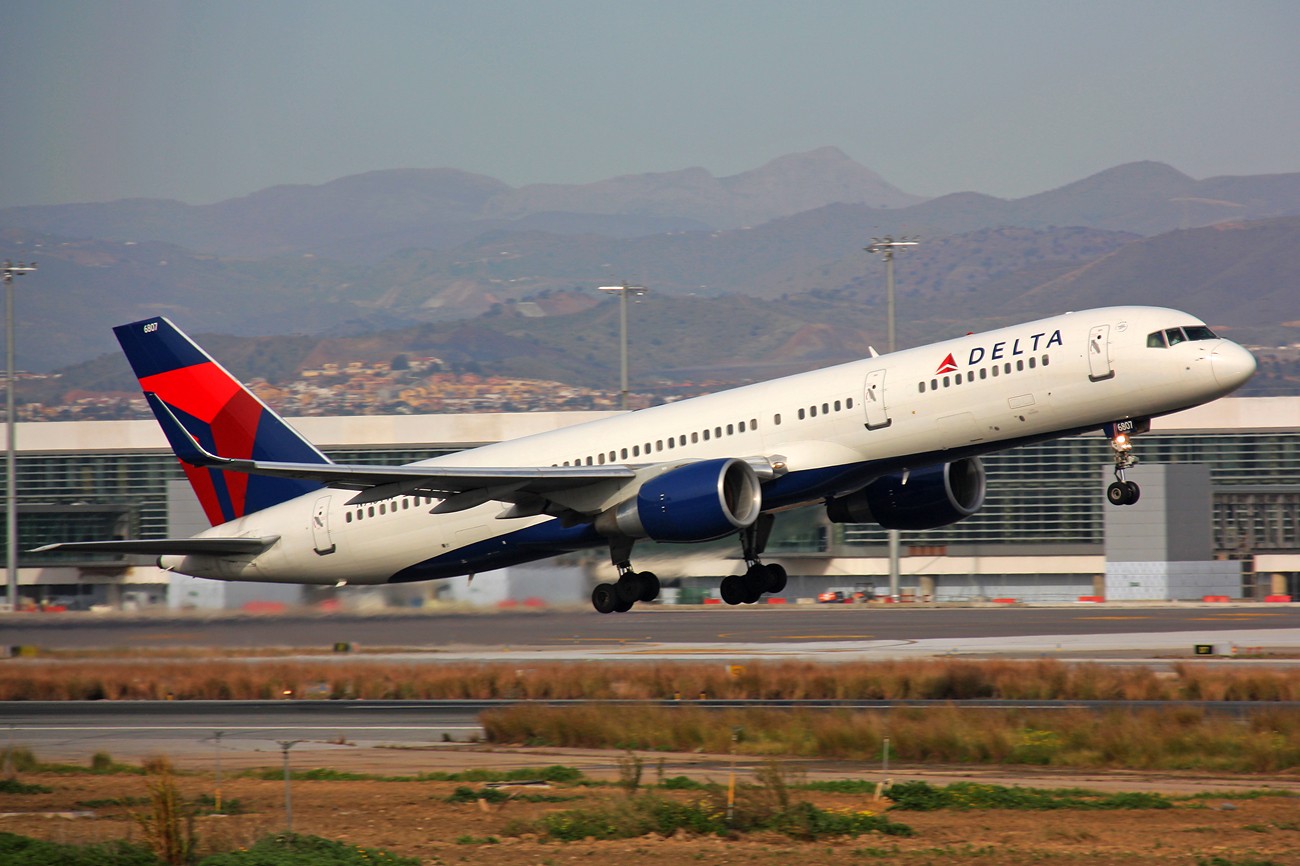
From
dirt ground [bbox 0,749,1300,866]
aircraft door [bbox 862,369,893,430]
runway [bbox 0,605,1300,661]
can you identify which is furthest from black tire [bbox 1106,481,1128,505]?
runway [bbox 0,605,1300,661]

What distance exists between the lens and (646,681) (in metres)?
40.7

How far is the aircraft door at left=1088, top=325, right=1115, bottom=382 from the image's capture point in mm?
29766

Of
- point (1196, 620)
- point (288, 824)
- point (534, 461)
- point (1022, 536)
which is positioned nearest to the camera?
point (288, 824)

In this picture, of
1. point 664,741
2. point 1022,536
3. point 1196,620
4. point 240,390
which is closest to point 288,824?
point 664,741

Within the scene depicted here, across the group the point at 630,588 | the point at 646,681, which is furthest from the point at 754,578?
the point at 646,681

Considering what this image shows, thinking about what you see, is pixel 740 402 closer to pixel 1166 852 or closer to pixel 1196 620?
pixel 1166 852

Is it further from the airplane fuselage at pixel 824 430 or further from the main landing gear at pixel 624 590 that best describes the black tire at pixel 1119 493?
the main landing gear at pixel 624 590

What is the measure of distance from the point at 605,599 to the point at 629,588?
0.69 m

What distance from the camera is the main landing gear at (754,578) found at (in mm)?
35406

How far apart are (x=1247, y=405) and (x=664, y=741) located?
236ft

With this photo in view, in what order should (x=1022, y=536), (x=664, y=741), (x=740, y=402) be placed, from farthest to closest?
(x=1022, y=536)
(x=740, y=402)
(x=664, y=741)

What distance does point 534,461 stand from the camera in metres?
35.9

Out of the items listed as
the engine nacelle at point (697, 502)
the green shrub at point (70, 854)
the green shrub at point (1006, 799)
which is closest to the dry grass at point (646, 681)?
the engine nacelle at point (697, 502)

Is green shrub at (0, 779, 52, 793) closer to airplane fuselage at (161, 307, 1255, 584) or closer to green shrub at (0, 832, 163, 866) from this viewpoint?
green shrub at (0, 832, 163, 866)
